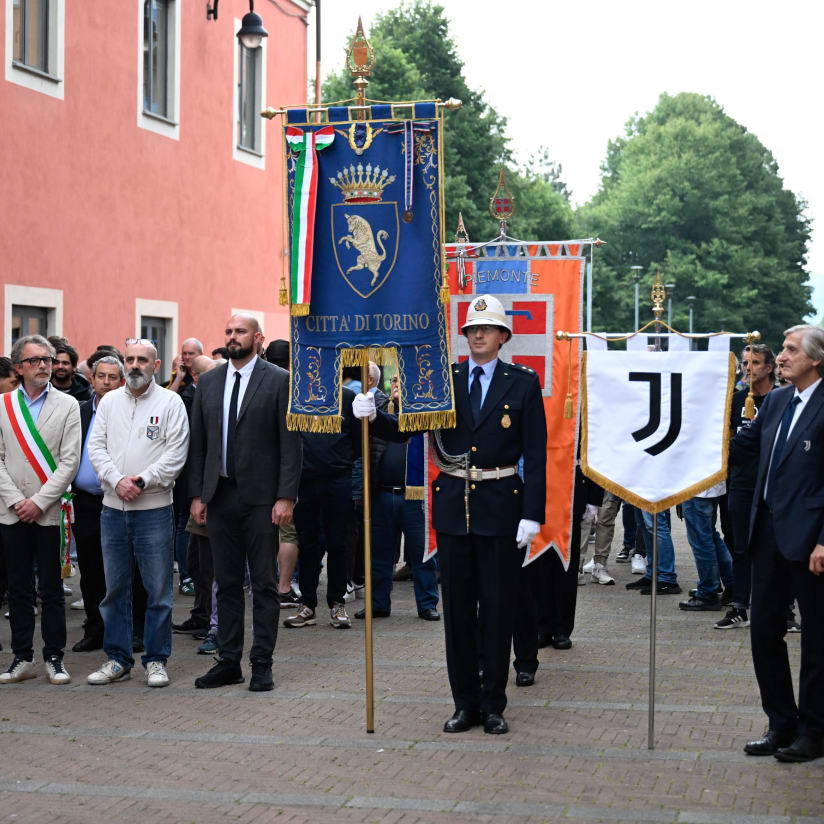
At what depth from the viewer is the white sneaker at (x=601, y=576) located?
13.0 m

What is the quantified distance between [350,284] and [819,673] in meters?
3.22

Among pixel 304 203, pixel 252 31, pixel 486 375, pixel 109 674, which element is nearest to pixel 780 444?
pixel 486 375

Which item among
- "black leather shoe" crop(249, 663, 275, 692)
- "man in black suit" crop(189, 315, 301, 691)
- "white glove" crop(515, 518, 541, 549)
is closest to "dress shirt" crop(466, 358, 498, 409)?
"white glove" crop(515, 518, 541, 549)

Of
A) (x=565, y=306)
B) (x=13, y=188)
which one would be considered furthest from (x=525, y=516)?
(x=13, y=188)

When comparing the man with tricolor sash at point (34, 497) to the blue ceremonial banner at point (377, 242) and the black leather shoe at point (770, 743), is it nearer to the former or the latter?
the blue ceremonial banner at point (377, 242)

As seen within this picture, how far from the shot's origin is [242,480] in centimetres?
831

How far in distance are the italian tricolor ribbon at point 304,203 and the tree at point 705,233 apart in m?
55.5

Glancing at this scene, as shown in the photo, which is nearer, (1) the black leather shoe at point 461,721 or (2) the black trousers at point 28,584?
(1) the black leather shoe at point 461,721

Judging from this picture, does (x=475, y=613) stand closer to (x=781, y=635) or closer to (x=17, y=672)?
(x=781, y=635)

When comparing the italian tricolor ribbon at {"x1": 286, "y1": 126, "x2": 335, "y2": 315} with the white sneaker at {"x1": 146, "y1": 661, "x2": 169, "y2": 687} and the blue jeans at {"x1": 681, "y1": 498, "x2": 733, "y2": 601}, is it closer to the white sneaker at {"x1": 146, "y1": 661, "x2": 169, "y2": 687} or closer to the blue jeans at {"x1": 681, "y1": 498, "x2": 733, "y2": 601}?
the white sneaker at {"x1": 146, "y1": 661, "x2": 169, "y2": 687}

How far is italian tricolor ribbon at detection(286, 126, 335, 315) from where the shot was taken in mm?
7465

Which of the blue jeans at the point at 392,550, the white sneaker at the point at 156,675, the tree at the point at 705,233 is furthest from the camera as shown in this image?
the tree at the point at 705,233

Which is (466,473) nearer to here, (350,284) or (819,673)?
(350,284)

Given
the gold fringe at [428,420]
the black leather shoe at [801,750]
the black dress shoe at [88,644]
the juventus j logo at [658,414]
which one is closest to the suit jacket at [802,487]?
the juventus j logo at [658,414]
